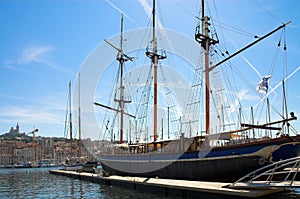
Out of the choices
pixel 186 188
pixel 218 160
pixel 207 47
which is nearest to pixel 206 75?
pixel 207 47

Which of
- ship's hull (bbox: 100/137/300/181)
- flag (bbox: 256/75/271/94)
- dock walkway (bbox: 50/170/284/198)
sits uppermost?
flag (bbox: 256/75/271/94)

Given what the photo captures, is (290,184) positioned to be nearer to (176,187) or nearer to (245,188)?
(245,188)

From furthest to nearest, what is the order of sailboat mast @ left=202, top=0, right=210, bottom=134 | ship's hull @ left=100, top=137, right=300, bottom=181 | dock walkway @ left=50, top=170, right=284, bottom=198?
sailboat mast @ left=202, top=0, right=210, bottom=134
ship's hull @ left=100, top=137, right=300, bottom=181
dock walkway @ left=50, top=170, right=284, bottom=198

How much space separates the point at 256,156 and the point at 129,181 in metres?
13.3

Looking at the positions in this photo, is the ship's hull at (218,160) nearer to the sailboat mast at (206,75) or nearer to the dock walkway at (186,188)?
the dock walkway at (186,188)

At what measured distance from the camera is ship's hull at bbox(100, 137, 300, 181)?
22.1 metres

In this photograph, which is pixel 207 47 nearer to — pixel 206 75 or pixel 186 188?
pixel 206 75

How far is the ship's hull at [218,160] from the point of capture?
22125 millimetres

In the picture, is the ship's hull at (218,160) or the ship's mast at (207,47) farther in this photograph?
the ship's mast at (207,47)

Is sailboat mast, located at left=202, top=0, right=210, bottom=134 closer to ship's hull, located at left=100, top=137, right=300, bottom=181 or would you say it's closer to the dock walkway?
ship's hull, located at left=100, top=137, right=300, bottom=181

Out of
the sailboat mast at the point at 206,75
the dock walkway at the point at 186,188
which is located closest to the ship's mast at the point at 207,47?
the sailboat mast at the point at 206,75

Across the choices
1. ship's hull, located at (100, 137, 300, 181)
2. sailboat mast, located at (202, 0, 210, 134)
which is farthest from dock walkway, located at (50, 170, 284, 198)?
sailboat mast, located at (202, 0, 210, 134)

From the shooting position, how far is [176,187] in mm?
23406

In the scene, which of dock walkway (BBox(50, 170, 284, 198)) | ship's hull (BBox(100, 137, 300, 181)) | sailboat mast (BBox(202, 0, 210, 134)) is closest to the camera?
dock walkway (BBox(50, 170, 284, 198))
